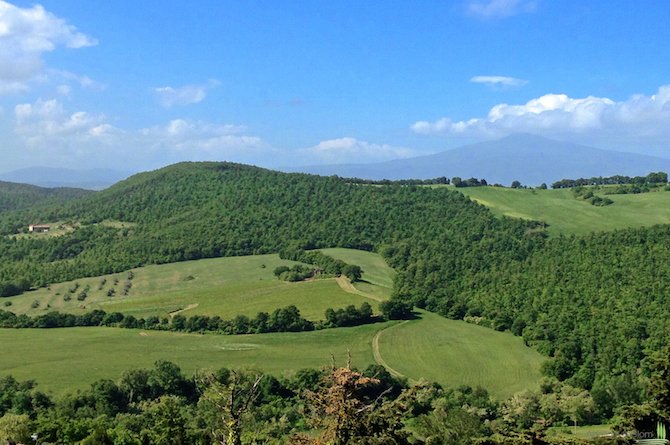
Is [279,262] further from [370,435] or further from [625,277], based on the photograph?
[370,435]

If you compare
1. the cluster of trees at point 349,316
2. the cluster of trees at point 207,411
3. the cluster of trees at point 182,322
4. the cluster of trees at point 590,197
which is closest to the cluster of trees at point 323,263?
the cluster of trees at point 349,316

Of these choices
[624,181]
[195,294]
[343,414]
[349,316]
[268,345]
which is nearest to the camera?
[343,414]

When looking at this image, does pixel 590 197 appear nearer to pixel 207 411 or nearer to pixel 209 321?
pixel 209 321

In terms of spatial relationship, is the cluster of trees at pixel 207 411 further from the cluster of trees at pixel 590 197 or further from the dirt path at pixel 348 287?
the cluster of trees at pixel 590 197

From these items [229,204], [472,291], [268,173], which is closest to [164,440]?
[472,291]

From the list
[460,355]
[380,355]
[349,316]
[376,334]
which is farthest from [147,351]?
[460,355]

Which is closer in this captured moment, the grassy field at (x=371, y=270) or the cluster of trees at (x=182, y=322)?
the cluster of trees at (x=182, y=322)
